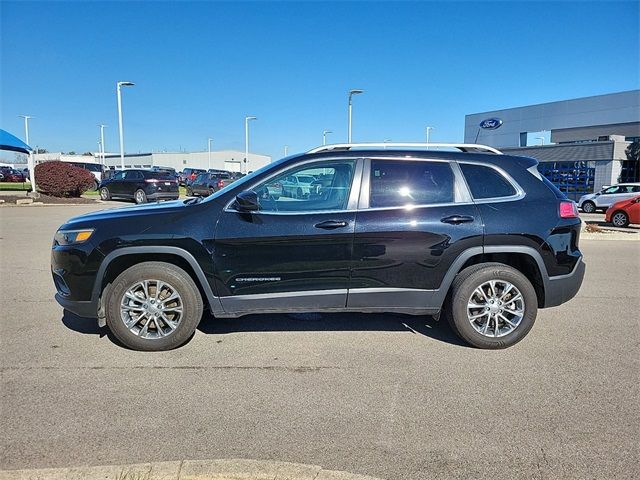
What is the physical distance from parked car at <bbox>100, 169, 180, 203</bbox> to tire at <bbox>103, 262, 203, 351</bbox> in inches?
745

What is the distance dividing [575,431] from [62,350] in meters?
4.24

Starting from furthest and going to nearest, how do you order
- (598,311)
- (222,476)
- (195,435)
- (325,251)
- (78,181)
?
1. (78,181)
2. (598,311)
3. (325,251)
4. (195,435)
5. (222,476)

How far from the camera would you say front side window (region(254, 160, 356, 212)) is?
4.32 m

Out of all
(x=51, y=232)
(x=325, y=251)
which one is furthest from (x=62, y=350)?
(x=51, y=232)

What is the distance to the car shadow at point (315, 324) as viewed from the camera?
4.89m

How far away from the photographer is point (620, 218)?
1625 cm

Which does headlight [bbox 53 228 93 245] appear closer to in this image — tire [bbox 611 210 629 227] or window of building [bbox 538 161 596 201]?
tire [bbox 611 210 629 227]

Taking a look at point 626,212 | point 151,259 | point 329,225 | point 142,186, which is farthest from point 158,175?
point 329,225

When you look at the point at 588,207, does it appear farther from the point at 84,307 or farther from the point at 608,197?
the point at 84,307

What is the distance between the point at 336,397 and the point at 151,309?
1.87 meters

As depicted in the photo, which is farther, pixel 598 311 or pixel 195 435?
pixel 598 311

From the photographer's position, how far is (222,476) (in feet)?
8.36

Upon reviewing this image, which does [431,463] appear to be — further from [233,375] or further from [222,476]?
[233,375]

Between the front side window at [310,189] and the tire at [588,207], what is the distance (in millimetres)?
22262
